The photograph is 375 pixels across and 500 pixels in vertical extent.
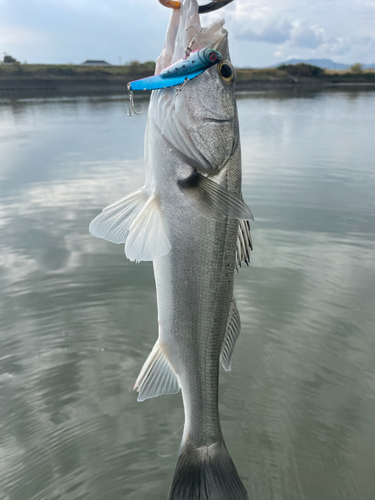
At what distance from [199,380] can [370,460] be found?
172 centimetres

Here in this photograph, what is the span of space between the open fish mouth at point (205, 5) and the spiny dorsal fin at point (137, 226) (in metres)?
0.91

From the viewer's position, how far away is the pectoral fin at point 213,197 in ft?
5.99

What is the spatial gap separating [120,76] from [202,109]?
67774 mm

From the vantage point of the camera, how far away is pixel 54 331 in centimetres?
418

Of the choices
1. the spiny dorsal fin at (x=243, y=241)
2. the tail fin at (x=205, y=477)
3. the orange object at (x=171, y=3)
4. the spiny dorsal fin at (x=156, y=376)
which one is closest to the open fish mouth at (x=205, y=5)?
the orange object at (x=171, y=3)

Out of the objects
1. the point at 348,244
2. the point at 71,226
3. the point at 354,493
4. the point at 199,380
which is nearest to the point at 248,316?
the point at 354,493

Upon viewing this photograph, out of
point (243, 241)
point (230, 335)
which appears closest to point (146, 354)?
point (230, 335)

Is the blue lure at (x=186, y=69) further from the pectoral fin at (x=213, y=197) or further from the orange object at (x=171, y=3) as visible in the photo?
the pectoral fin at (x=213, y=197)

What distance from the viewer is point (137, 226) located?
1933 millimetres

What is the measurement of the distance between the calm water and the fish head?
2259mm

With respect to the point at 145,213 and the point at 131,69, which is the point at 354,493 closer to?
the point at 145,213

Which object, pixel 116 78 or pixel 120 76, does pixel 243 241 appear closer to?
pixel 116 78

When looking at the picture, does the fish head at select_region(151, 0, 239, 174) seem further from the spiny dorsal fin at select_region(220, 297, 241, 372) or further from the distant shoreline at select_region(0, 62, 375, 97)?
the distant shoreline at select_region(0, 62, 375, 97)

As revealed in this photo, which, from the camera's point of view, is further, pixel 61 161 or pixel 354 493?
pixel 61 161
